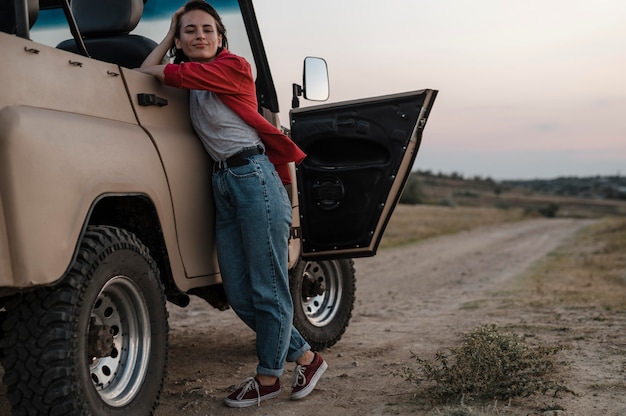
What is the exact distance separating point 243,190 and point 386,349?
229 centimetres

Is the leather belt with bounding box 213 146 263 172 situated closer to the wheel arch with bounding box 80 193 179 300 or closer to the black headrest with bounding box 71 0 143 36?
the wheel arch with bounding box 80 193 179 300

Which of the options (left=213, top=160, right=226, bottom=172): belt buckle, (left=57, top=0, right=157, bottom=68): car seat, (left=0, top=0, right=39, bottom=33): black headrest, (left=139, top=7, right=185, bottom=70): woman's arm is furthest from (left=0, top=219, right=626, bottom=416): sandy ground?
(left=0, top=0, right=39, bottom=33): black headrest

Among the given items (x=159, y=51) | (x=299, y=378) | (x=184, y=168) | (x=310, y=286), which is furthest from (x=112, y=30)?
(x=310, y=286)

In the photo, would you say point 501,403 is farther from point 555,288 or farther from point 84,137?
point 555,288

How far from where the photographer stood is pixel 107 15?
4.13 m

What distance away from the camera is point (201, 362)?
541 cm

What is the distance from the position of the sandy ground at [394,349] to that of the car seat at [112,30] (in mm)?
1997

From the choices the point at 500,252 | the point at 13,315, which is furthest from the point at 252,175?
the point at 500,252

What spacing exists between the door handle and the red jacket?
4.0 inches

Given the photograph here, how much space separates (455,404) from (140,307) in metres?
1.66

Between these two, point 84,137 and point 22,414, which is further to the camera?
point 84,137

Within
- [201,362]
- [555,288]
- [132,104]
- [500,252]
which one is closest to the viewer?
[132,104]

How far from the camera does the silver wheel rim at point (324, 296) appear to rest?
5727 millimetres

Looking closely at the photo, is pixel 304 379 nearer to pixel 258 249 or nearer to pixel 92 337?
pixel 258 249
